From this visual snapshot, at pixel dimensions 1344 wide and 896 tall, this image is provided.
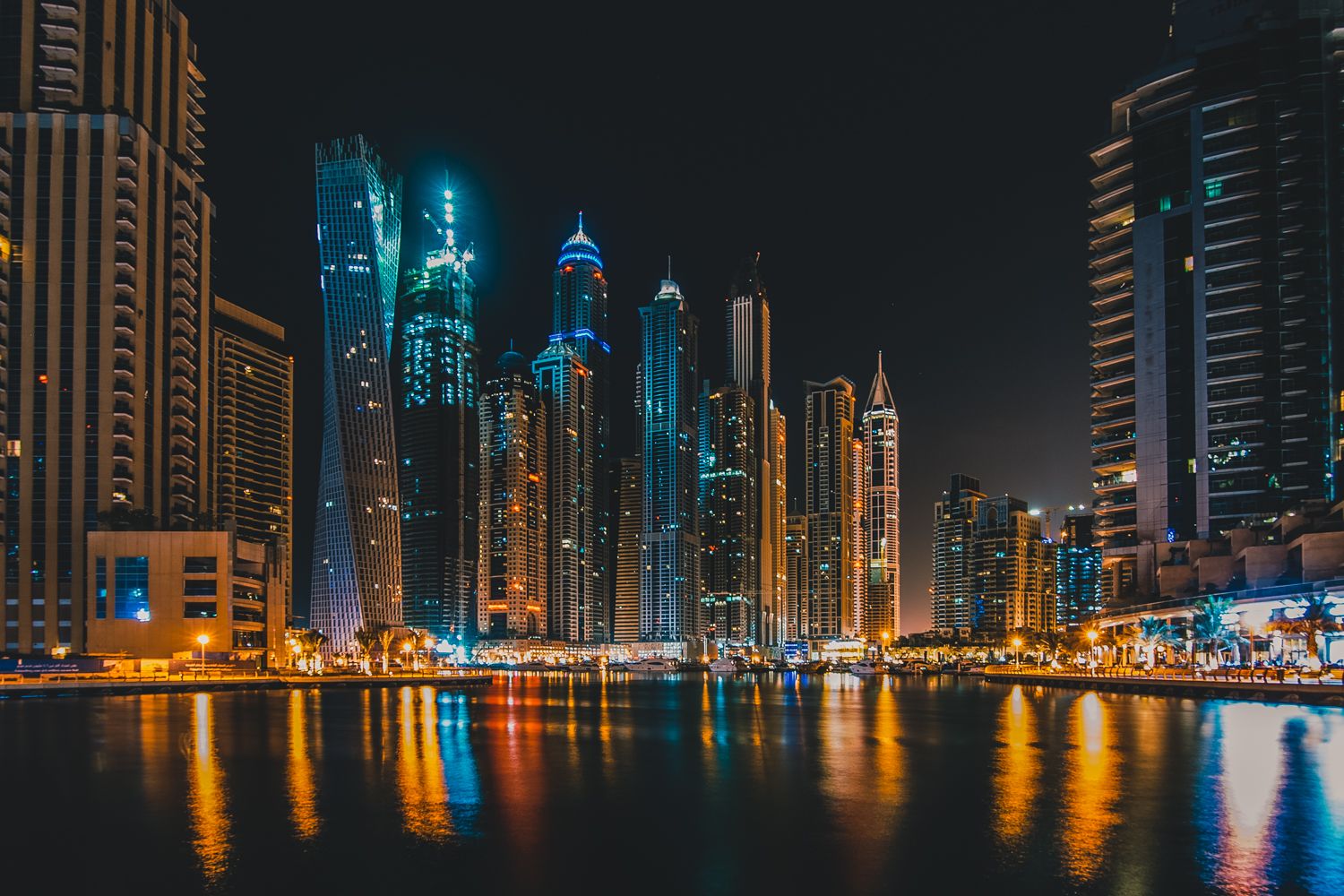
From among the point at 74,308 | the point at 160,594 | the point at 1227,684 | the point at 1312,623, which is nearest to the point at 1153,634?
the point at 1227,684

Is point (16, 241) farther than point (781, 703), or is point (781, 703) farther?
point (16, 241)

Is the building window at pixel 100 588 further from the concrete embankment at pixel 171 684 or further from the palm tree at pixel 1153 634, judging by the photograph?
the palm tree at pixel 1153 634

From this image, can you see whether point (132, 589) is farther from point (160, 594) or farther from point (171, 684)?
point (171, 684)

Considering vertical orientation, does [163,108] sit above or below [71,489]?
above

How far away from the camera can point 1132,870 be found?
24297 millimetres

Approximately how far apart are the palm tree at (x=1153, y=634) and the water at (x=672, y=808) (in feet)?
212

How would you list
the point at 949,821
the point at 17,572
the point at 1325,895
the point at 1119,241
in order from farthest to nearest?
1. the point at 1119,241
2. the point at 17,572
3. the point at 949,821
4. the point at 1325,895

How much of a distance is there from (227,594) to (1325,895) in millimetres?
129724

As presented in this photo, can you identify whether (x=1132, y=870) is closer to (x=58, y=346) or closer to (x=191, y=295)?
(x=58, y=346)

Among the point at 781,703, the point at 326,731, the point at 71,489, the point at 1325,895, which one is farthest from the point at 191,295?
the point at 1325,895

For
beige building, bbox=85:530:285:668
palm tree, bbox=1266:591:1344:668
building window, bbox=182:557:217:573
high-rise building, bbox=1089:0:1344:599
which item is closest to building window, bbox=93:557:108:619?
beige building, bbox=85:530:285:668

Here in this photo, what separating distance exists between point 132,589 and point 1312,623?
387ft

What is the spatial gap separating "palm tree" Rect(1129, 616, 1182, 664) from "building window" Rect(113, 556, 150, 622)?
4395 inches

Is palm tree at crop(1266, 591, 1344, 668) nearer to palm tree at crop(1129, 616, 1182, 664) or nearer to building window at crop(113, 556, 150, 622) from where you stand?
palm tree at crop(1129, 616, 1182, 664)
